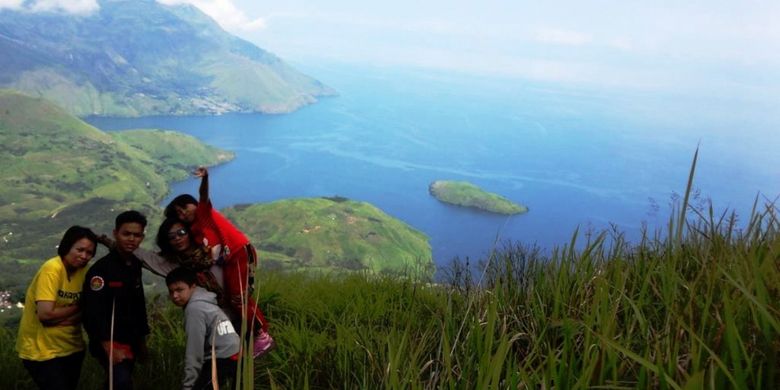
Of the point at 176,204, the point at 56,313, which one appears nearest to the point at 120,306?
the point at 56,313

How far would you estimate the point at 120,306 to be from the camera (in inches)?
141

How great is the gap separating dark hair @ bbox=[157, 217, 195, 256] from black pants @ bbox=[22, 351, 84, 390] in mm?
879

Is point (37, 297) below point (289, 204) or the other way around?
the other way around

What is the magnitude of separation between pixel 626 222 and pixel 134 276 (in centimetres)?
13930

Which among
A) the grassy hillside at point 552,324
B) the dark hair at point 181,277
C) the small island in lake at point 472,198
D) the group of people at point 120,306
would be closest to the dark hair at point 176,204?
the group of people at point 120,306

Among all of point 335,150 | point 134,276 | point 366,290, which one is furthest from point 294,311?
point 335,150

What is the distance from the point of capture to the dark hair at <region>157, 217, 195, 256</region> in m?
3.76

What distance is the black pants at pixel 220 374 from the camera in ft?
11.0

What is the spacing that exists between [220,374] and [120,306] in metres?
0.81

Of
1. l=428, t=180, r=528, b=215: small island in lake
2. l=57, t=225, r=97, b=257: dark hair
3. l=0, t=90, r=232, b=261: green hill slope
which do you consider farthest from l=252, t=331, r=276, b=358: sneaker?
l=428, t=180, r=528, b=215: small island in lake

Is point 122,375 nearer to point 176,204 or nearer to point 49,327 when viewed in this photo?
point 49,327

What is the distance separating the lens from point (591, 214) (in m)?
136

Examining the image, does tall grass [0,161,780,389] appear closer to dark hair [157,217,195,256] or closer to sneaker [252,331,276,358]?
sneaker [252,331,276,358]

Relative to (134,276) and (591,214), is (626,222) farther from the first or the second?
(134,276)
